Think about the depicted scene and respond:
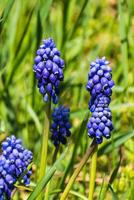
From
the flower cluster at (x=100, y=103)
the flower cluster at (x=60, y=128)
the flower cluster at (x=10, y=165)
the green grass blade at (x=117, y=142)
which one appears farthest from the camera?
the green grass blade at (x=117, y=142)

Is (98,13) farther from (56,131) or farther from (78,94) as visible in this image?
(56,131)

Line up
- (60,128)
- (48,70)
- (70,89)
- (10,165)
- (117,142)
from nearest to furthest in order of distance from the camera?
(48,70) → (10,165) → (60,128) → (117,142) → (70,89)

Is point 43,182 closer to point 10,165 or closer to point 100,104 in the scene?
point 10,165

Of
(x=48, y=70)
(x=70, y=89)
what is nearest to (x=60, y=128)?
(x=48, y=70)

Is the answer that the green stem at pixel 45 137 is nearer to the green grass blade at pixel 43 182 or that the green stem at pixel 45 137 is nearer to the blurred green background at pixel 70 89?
the green grass blade at pixel 43 182

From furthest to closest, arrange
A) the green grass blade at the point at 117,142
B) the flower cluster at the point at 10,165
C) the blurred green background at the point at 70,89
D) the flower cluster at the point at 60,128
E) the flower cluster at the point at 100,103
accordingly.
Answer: the blurred green background at the point at 70,89
the green grass blade at the point at 117,142
the flower cluster at the point at 60,128
the flower cluster at the point at 10,165
the flower cluster at the point at 100,103

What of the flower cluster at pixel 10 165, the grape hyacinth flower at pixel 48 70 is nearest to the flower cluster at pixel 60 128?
the flower cluster at pixel 10 165

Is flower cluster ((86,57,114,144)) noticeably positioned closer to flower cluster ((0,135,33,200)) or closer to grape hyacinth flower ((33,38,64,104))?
grape hyacinth flower ((33,38,64,104))

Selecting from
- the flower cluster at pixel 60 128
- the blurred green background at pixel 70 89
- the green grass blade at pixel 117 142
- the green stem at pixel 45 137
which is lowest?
the green stem at pixel 45 137
